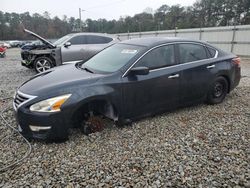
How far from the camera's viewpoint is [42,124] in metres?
2.98

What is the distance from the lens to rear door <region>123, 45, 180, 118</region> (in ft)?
11.7

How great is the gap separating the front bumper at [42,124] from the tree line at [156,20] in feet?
124

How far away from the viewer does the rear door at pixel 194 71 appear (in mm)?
4113

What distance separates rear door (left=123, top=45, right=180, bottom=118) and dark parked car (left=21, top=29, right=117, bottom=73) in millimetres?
4553

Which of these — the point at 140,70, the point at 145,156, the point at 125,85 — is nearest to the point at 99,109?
the point at 125,85

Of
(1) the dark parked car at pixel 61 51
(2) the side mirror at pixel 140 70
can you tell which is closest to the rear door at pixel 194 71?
(2) the side mirror at pixel 140 70

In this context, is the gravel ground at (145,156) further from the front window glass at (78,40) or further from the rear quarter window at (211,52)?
the front window glass at (78,40)

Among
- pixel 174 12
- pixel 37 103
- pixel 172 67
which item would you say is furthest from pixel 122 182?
pixel 174 12

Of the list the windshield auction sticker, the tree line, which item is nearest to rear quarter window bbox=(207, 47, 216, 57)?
the windshield auction sticker

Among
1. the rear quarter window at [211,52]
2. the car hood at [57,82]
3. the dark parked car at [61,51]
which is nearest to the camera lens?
the car hood at [57,82]

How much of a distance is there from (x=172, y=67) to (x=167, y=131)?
46.5 inches

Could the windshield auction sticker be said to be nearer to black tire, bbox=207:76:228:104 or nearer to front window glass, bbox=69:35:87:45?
black tire, bbox=207:76:228:104

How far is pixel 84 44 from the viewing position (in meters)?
8.78

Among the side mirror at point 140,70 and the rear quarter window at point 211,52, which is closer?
the side mirror at point 140,70
